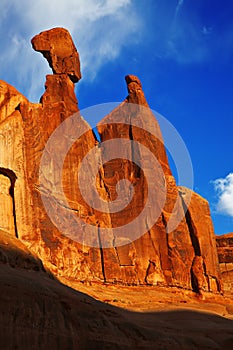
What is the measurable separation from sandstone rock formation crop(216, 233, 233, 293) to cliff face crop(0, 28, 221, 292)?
35.3 ft

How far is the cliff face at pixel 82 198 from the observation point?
42.3m

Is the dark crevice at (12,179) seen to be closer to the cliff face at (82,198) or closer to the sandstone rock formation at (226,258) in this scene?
the cliff face at (82,198)

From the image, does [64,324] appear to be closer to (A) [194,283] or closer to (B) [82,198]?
(B) [82,198]

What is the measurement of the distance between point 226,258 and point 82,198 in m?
27.4

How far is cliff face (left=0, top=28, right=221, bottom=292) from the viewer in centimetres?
4234

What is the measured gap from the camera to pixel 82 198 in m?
48.0

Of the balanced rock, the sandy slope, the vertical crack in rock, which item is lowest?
the sandy slope

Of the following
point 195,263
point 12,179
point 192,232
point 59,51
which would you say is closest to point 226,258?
point 192,232

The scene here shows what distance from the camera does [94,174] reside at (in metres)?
51.5

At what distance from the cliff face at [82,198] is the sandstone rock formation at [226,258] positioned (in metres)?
10.7

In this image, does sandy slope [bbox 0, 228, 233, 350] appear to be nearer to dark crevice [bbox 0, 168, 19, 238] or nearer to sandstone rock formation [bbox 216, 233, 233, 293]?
dark crevice [bbox 0, 168, 19, 238]

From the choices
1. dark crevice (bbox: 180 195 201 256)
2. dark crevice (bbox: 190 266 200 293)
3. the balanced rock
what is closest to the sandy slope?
dark crevice (bbox: 190 266 200 293)

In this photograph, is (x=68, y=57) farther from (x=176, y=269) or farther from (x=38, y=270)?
(x=38, y=270)

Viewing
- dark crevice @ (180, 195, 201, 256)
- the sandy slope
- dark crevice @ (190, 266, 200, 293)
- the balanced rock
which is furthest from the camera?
dark crevice @ (180, 195, 201, 256)
